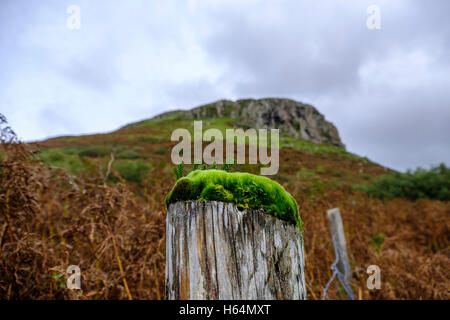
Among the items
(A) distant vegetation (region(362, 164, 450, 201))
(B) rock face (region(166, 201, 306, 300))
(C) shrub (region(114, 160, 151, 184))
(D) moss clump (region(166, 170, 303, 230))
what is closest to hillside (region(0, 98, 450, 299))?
(D) moss clump (region(166, 170, 303, 230))

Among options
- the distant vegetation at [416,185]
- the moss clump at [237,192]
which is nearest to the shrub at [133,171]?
the moss clump at [237,192]

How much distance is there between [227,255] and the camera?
84 cm

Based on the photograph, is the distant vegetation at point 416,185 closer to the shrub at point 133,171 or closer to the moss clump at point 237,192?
the shrub at point 133,171

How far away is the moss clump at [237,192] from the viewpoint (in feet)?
2.98

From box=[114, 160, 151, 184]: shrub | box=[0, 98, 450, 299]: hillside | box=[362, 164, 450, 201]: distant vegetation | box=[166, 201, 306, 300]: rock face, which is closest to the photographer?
box=[166, 201, 306, 300]: rock face

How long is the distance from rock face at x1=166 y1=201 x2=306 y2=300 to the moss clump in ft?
0.08

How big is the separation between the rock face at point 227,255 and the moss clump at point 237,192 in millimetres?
24

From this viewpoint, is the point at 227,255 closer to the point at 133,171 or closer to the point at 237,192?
the point at 237,192

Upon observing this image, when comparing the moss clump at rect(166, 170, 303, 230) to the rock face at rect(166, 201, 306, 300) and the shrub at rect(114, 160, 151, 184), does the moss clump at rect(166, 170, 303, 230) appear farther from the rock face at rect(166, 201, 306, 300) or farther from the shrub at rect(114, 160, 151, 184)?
the shrub at rect(114, 160, 151, 184)

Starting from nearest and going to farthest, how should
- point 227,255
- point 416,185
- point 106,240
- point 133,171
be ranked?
1. point 227,255
2. point 106,240
3. point 133,171
4. point 416,185

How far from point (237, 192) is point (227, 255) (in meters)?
0.21

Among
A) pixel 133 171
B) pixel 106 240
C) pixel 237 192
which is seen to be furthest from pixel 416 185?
pixel 237 192

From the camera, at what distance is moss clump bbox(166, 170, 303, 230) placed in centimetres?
91

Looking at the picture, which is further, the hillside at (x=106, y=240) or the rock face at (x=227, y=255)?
the hillside at (x=106, y=240)
